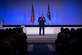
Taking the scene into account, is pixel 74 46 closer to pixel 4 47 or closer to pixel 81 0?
pixel 4 47

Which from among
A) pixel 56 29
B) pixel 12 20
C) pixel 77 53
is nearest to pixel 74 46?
pixel 77 53

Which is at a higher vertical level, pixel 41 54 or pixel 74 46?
pixel 74 46

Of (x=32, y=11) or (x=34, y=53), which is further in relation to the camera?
(x=32, y=11)

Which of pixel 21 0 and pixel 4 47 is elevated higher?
pixel 21 0

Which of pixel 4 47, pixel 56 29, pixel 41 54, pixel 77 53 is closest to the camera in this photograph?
pixel 4 47

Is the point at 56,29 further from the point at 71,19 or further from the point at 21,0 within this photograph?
the point at 21,0

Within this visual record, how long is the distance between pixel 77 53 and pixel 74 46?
0.17 m

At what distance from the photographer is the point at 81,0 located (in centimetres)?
1775

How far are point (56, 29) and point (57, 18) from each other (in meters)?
1.28

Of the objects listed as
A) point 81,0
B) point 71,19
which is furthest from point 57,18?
point 81,0

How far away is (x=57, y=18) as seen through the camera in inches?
698

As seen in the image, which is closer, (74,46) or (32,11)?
(74,46)

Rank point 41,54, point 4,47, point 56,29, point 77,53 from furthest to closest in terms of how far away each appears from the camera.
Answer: point 56,29, point 41,54, point 77,53, point 4,47

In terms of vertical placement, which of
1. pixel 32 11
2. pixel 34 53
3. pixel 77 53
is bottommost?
pixel 34 53
